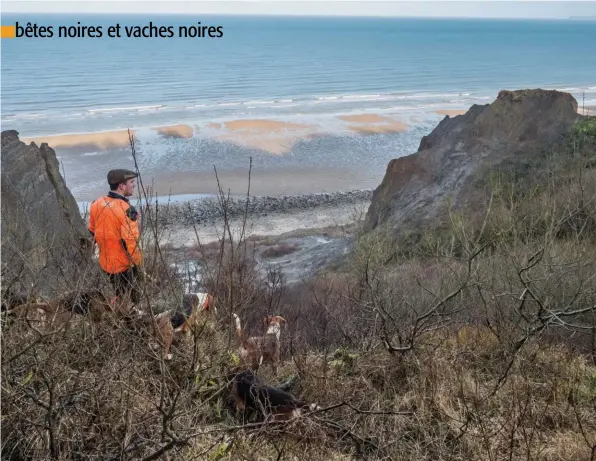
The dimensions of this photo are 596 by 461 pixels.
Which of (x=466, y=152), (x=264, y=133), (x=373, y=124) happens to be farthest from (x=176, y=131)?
(x=466, y=152)

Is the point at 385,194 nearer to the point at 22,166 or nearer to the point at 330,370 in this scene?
the point at 22,166

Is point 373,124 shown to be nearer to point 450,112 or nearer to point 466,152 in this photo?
point 450,112

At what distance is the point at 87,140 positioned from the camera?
37500 mm

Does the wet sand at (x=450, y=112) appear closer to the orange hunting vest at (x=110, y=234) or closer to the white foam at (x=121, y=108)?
the white foam at (x=121, y=108)

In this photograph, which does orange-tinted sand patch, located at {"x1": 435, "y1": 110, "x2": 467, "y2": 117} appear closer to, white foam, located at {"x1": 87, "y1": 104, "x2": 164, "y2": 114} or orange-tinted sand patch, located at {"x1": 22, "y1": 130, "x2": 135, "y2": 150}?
white foam, located at {"x1": 87, "y1": 104, "x2": 164, "y2": 114}

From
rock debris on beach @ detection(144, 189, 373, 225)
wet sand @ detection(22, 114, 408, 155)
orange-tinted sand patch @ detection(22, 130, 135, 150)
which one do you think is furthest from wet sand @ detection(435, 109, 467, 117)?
orange-tinted sand patch @ detection(22, 130, 135, 150)

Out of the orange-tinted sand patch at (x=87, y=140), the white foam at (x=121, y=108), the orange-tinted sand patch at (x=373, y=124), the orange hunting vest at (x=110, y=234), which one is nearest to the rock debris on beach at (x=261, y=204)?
the orange-tinted sand patch at (x=87, y=140)

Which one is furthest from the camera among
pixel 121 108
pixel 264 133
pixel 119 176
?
pixel 121 108

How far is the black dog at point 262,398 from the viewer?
5461 mm

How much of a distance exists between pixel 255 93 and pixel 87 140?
23367 millimetres

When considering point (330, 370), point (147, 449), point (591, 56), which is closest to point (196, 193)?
point (330, 370)

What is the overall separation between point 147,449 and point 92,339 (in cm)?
113

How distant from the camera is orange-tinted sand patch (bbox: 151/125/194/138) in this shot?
40.1 meters

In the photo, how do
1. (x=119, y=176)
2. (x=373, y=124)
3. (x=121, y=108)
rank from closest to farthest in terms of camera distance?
1. (x=119, y=176)
2. (x=373, y=124)
3. (x=121, y=108)
